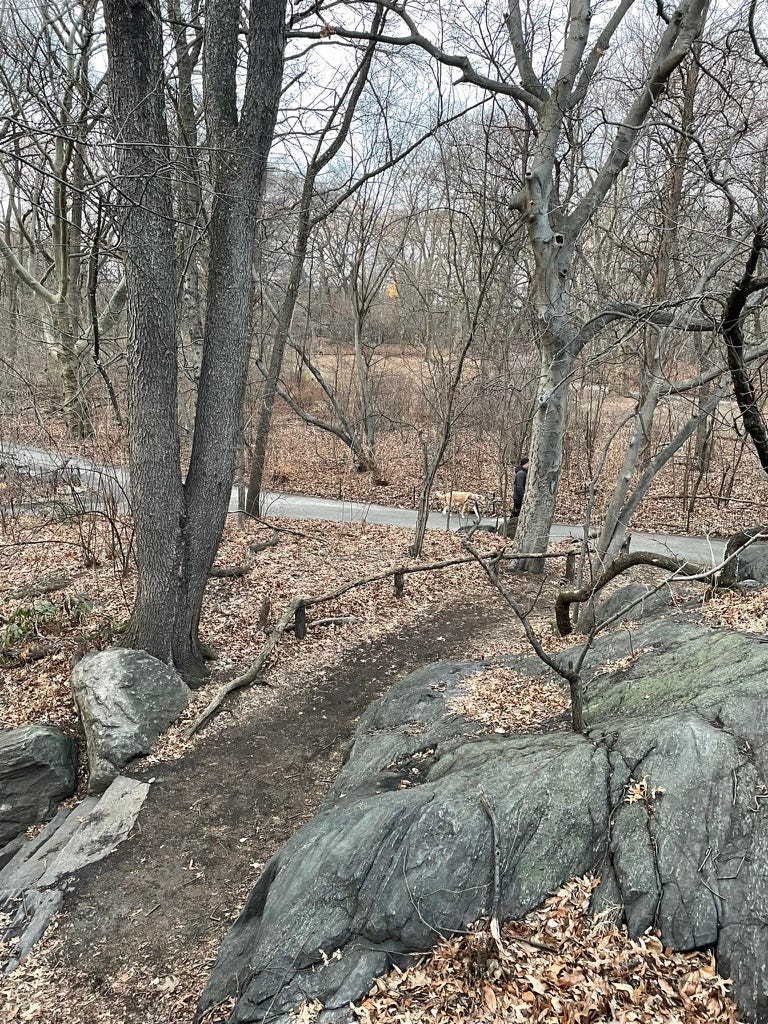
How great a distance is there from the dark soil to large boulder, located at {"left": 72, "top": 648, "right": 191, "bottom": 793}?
360mm

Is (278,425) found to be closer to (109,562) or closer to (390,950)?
(109,562)

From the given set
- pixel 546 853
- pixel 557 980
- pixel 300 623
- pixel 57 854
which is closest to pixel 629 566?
pixel 546 853

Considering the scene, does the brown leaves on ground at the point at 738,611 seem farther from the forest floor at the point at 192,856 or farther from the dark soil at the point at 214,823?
the dark soil at the point at 214,823

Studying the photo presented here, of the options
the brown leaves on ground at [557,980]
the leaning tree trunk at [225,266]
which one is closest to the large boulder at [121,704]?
the leaning tree trunk at [225,266]

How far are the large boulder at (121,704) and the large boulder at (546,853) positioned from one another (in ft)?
7.97

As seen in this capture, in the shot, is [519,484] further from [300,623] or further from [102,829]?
[102,829]

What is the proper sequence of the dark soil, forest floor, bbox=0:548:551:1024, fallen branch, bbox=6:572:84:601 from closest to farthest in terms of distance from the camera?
1. forest floor, bbox=0:548:551:1024
2. the dark soil
3. fallen branch, bbox=6:572:84:601

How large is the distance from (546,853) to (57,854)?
3868 millimetres

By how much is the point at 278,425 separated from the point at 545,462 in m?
13.9

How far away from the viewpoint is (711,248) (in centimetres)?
649

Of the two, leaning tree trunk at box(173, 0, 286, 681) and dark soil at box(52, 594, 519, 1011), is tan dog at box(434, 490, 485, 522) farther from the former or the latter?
leaning tree trunk at box(173, 0, 286, 681)

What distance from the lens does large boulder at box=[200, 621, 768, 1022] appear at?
3037 millimetres

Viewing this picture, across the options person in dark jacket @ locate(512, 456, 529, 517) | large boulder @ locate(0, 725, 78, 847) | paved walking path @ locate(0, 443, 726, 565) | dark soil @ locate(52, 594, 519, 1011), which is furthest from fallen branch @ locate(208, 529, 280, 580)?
person in dark jacket @ locate(512, 456, 529, 517)

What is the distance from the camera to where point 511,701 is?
5211 millimetres
